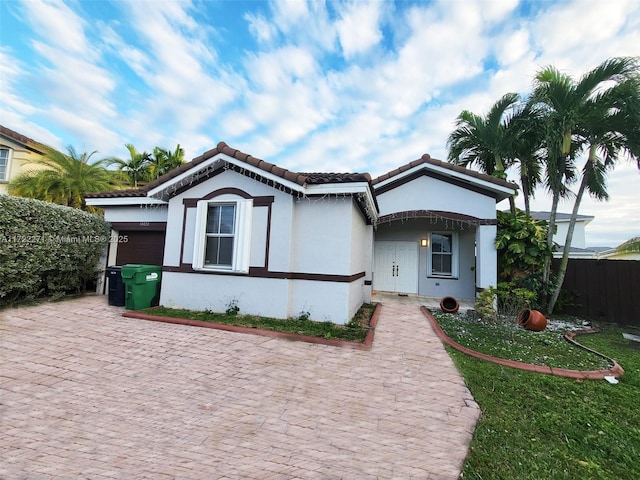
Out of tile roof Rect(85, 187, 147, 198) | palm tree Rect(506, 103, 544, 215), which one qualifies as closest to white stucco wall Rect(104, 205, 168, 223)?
tile roof Rect(85, 187, 147, 198)

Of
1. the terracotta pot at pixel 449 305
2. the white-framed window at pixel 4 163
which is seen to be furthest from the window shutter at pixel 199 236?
the white-framed window at pixel 4 163

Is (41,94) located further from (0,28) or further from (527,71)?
(527,71)

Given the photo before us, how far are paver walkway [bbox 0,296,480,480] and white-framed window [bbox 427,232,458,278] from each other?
655 centimetres

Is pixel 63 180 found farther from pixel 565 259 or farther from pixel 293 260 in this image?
pixel 565 259

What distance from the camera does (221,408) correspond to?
3.28 metres

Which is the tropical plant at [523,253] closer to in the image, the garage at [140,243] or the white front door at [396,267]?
the white front door at [396,267]

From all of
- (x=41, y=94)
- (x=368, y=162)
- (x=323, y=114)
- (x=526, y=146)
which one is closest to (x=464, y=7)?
(x=526, y=146)

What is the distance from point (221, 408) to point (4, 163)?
20758 millimetres

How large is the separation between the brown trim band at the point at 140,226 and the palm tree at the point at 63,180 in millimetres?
4453

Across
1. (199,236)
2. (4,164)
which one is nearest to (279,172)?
(199,236)

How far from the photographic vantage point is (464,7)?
7.09m

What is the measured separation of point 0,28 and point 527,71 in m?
15.2

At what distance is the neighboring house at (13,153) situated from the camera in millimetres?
14727

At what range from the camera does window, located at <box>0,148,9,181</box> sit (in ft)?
48.6
